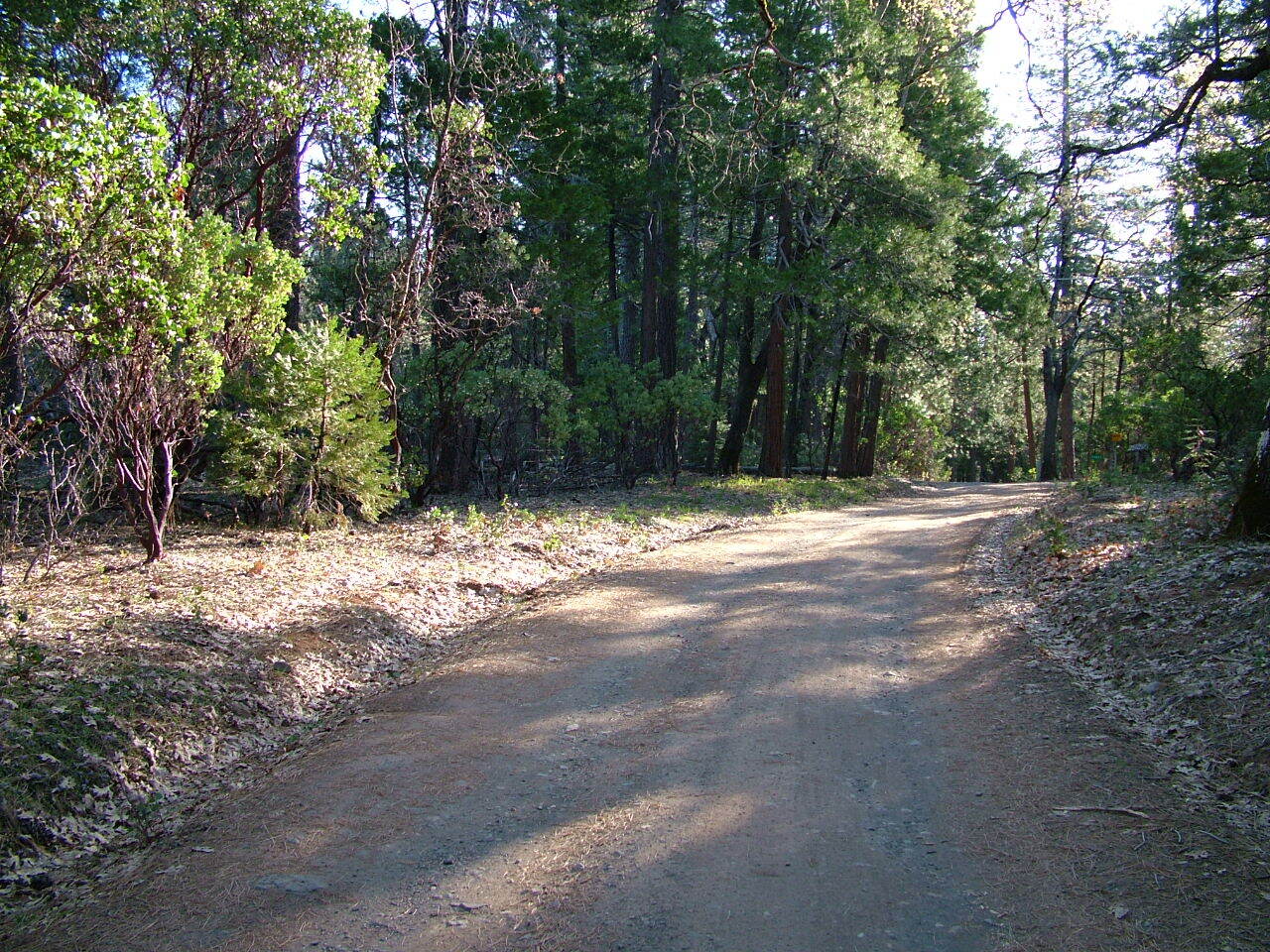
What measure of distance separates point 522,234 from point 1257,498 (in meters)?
14.4

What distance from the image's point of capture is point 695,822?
13.5 ft

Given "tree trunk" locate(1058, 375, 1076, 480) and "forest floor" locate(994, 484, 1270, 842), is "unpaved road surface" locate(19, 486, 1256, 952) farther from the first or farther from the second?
"tree trunk" locate(1058, 375, 1076, 480)

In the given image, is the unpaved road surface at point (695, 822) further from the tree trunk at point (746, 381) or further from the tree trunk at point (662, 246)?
the tree trunk at point (746, 381)

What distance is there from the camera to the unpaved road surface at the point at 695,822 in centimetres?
333

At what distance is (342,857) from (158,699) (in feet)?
6.67

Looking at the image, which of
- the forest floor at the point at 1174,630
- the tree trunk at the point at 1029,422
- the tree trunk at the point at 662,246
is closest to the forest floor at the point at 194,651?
the forest floor at the point at 1174,630

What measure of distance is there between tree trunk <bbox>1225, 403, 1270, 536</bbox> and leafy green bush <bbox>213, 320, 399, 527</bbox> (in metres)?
9.57

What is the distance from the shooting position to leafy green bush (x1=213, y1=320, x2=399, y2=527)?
9.86 m

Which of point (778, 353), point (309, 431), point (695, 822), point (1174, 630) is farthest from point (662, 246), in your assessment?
point (695, 822)

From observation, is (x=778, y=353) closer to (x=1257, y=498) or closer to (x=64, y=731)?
(x=1257, y=498)

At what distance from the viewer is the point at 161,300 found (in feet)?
21.8

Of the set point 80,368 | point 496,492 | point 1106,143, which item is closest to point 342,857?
point 80,368

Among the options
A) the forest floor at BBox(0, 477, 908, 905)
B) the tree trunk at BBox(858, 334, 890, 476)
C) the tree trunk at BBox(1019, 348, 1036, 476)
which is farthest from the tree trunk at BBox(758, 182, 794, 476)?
the tree trunk at BBox(1019, 348, 1036, 476)

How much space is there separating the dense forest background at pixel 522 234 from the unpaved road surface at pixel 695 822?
4.23m
